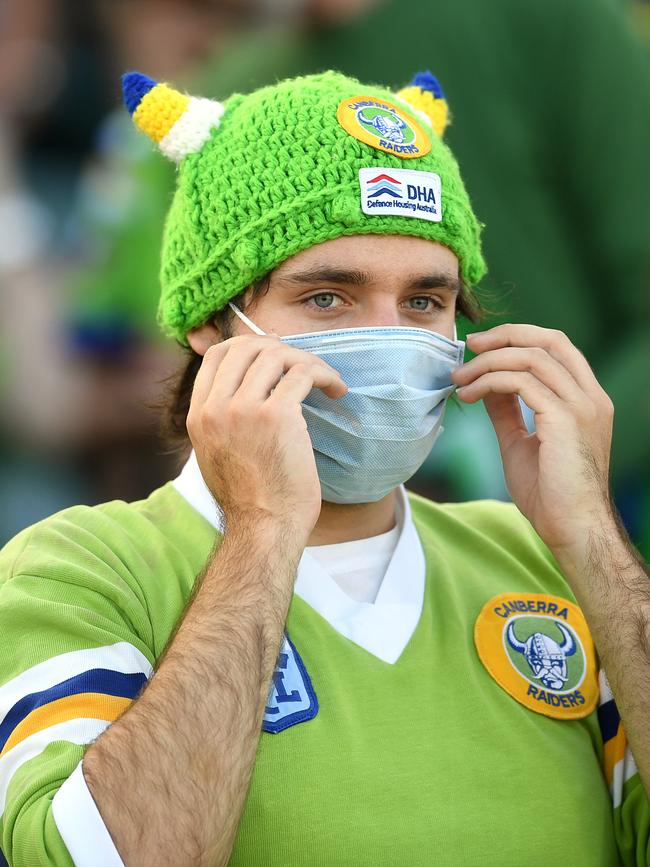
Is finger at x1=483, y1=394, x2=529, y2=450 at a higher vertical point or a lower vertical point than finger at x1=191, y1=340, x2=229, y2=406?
lower

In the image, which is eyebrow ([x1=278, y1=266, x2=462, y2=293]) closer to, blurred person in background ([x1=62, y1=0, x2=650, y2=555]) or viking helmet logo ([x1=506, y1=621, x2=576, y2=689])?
viking helmet logo ([x1=506, y1=621, x2=576, y2=689])

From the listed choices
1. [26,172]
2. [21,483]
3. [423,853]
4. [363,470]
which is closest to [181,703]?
[423,853]

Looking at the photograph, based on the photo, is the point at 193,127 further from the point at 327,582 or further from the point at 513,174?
the point at 513,174

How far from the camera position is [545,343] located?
279 centimetres

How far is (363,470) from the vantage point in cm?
272

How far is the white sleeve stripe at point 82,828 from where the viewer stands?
2.09m

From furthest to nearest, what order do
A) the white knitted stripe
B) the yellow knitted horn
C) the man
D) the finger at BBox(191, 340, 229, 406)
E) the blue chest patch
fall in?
the yellow knitted horn → the white knitted stripe → the finger at BBox(191, 340, 229, 406) → the blue chest patch → the man

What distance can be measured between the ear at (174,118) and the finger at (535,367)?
72cm

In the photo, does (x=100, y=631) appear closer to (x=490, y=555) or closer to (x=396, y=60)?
(x=490, y=555)

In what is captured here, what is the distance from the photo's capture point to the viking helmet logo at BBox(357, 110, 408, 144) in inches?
110

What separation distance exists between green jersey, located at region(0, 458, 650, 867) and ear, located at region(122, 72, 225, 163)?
69 cm

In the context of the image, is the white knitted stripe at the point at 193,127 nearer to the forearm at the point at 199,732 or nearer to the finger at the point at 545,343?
the finger at the point at 545,343

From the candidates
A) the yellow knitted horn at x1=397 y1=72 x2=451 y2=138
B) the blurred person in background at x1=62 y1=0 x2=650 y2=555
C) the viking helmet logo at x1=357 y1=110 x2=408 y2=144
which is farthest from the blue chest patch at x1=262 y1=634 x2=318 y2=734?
the blurred person in background at x1=62 y1=0 x2=650 y2=555

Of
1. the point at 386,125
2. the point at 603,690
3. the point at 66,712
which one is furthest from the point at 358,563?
the point at 386,125
